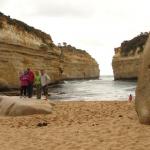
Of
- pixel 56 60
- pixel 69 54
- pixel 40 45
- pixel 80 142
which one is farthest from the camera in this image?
pixel 69 54

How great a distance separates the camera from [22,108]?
16.4 m

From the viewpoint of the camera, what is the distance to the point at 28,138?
36.8 ft

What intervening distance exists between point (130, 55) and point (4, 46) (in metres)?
60.2

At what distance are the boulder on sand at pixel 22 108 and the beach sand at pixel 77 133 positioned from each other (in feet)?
3.94

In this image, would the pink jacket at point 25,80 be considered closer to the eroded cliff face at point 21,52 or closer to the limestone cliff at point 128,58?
the eroded cliff face at point 21,52

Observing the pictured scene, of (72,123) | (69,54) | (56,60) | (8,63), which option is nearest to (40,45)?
(56,60)

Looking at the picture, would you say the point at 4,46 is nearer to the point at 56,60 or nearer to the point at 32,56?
the point at 32,56

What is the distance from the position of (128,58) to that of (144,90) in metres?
90.5

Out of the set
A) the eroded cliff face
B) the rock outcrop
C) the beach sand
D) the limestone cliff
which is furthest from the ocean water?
the limestone cliff

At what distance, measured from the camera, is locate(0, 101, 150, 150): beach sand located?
970cm

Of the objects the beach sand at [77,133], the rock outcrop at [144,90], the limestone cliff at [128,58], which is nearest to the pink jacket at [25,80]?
the beach sand at [77,133]

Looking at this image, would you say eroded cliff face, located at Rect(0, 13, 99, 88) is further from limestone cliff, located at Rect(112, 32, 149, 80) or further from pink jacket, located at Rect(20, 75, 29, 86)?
limestone cliff, located at Rect(112, 32, 149, 80)

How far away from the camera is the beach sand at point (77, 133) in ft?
31.8

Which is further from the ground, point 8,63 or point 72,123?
point 8,63
